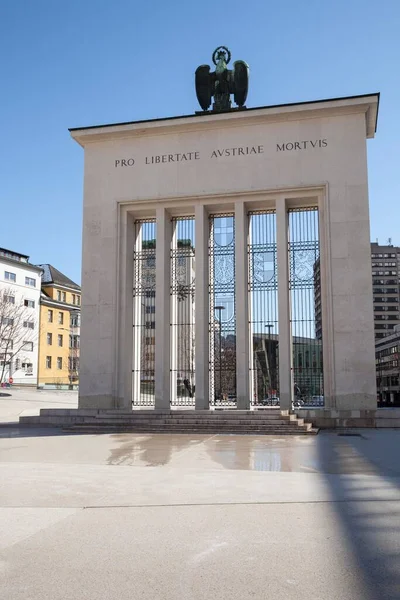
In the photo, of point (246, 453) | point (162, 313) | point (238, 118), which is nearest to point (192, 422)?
point (162, 313)

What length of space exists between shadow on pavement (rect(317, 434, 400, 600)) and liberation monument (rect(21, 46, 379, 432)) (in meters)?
8.70

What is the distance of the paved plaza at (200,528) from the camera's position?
4387 millimetres

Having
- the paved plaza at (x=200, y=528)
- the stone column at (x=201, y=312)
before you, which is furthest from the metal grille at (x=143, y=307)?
the paved plaza at (x=200, y=528)

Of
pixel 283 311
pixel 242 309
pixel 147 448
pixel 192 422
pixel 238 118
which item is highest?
pixel 238 118

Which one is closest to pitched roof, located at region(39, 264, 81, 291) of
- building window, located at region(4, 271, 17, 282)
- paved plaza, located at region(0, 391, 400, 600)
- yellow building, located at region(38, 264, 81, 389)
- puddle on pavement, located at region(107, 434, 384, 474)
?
yellow building, located at region(38, 264, 81, 389)

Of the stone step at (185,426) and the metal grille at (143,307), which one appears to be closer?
the stone step at (185,426)

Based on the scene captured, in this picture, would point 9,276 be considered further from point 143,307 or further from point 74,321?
point 143,307

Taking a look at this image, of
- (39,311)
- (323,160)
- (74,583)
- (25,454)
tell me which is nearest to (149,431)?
(25,454)

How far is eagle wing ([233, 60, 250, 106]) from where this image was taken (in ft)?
76.9

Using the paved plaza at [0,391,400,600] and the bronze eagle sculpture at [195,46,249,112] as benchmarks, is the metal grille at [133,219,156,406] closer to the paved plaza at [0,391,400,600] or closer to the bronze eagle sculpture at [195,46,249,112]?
the bronze eagle sculpture at [195,46,249,112]

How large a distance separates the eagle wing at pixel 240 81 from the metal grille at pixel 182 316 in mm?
5079

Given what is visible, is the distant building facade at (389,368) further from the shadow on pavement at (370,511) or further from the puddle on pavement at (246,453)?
the shadow on pavement at (370,511)

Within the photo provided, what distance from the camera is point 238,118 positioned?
2230cm

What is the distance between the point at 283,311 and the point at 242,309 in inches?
58.5
